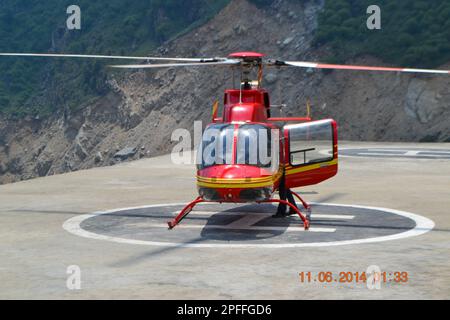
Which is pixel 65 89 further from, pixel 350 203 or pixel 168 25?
pixel 350 203

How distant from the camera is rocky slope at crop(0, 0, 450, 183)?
1672 inches

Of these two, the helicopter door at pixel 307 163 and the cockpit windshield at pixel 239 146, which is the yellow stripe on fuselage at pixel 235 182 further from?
the helicopter door at pixel 307 163

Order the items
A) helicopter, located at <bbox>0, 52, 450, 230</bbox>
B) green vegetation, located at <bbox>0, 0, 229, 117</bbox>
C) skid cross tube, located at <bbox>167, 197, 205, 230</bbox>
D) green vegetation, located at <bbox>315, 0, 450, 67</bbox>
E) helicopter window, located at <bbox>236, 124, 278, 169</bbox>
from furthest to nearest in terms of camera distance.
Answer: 1. green vegetation, located at <bbox>0, 0, 229, 117</bbox>
2. green vegetation, located at <bbox>315, 0, 450, 67</bbox>
3. skid cross tube, located at <bbox>167, 197, 205, 230</bbox>
4. helicopter window, located at <bbox>236, 124, 278, 169</bbox>
5. helicopter, located at <bbox>0, 52, 450, 230</bbox>

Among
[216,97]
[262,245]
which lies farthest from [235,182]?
[216,97]

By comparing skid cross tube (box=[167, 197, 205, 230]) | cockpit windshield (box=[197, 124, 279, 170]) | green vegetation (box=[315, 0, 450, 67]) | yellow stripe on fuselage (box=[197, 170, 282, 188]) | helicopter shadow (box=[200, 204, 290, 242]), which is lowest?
helicopter shadow (box=[200, 204, 290, 242])

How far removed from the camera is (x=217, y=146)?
13.8 meters

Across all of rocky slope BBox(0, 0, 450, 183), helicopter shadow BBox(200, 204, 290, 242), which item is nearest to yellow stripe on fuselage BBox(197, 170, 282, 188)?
helicopter shadow BBox(200, 204, 290, 242)

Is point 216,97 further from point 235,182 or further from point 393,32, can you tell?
point 235,182

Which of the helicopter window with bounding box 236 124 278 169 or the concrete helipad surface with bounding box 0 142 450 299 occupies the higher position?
the helicopter window with bounding box 236 124 278 169

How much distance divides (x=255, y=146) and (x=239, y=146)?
315mm

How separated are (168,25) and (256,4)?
336 inches

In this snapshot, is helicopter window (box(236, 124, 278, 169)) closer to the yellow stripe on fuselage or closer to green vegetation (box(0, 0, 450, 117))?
the yellow stripe on fuselage

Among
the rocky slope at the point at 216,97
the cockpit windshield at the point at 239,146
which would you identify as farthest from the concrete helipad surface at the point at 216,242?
the rocky slope at the point at 216,97
